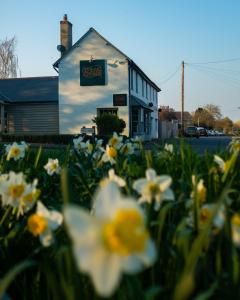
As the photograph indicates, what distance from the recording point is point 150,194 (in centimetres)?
129

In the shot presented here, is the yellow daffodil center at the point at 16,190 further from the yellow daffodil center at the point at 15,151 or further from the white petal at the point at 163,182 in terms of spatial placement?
the yellow daffodil center at the point at 15,151

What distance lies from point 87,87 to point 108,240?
27987 millimetres

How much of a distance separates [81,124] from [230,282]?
27.6 m

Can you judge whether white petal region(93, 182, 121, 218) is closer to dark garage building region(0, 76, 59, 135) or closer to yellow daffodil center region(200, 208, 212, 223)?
yellow daffodil center region(200, 208, 212, 223)

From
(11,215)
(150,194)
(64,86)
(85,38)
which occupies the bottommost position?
(11,215)

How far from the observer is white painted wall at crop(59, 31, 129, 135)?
91.4ft

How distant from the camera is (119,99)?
27.6 meters

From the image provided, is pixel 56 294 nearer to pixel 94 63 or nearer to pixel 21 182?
pixel 21 182

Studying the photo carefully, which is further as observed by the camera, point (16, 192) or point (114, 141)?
point (114, 141)

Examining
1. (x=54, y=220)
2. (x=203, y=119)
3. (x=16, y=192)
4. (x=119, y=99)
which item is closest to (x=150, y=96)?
(x=119, y=99)

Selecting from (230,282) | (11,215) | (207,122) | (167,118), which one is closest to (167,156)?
(11,215)

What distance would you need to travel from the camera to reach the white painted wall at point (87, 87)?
91.4ft

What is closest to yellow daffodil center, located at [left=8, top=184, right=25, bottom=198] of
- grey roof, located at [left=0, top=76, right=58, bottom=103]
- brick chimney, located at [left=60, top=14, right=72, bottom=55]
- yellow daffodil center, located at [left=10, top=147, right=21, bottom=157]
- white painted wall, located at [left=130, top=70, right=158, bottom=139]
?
yellow daffodil center, located at [left=10, top=147, right=21, bottom=157]

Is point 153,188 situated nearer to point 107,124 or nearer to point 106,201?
point 106,201
